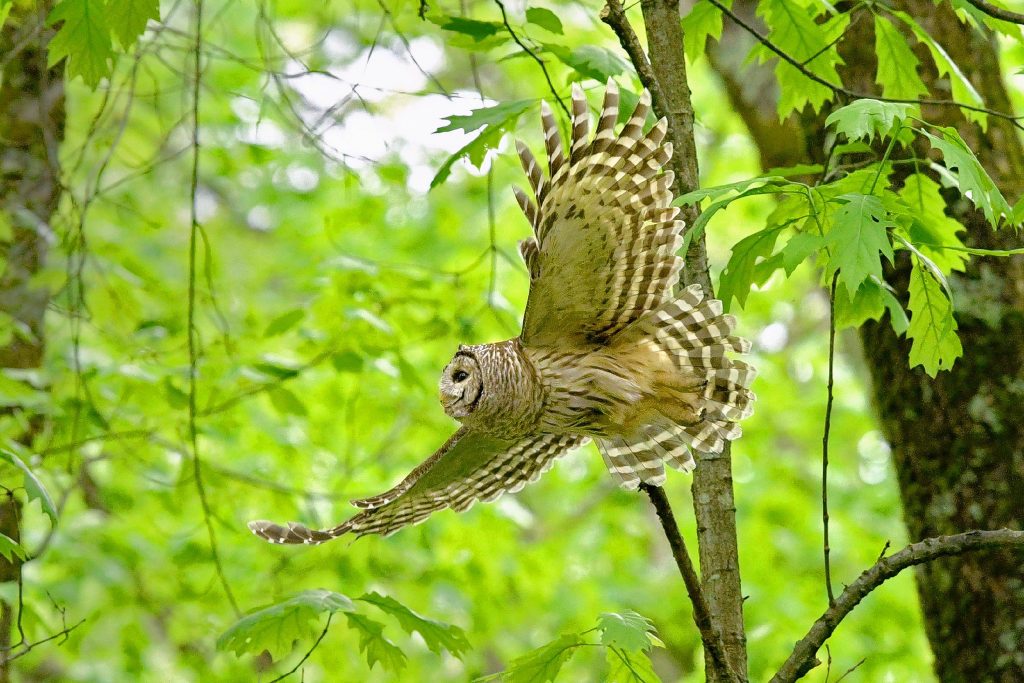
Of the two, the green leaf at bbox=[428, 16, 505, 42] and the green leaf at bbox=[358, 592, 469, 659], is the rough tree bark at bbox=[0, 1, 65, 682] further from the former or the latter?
the green leaf at bbox=[428, 16, 505, 42]

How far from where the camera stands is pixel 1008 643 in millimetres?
3449

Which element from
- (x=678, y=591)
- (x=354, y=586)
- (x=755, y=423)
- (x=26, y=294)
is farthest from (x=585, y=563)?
(x=26, y=294)

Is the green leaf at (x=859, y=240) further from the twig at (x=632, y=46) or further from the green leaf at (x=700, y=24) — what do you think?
the green leaf at (x=700, y=24)

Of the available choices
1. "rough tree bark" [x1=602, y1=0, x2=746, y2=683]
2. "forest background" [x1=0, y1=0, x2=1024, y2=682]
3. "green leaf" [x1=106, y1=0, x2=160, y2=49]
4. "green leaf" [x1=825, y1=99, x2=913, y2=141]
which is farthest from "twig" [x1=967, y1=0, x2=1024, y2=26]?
"green leaf" [x1=106, y1=0, x2=160, y2=49]

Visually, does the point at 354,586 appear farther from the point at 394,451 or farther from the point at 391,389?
the point at 394,451

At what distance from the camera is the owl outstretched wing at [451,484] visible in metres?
2.95

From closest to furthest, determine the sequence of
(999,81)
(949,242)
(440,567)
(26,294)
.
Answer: (949,242)
(999,81)
(26,294)
(440,567)

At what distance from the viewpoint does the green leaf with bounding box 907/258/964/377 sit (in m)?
2.51

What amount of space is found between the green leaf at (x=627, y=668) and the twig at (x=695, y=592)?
27cm

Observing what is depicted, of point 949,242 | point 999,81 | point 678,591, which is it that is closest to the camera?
point 949,242

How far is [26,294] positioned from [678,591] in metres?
6.02

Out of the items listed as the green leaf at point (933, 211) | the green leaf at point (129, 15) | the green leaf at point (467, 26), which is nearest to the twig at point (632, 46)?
the green leaf at point (467, 26)

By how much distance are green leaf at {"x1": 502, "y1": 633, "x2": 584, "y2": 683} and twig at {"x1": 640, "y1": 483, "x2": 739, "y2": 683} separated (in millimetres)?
351

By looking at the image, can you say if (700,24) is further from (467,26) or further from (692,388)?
(692,388)
